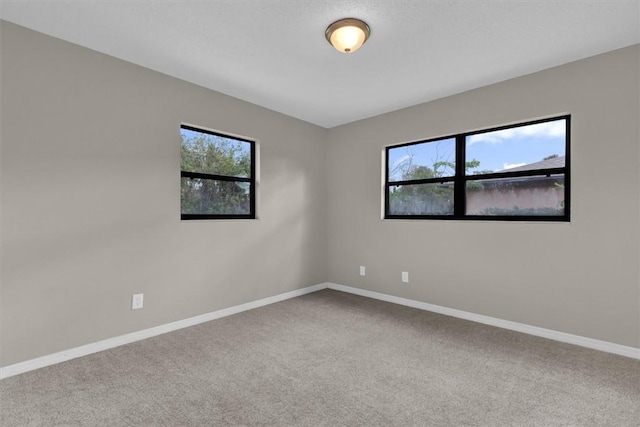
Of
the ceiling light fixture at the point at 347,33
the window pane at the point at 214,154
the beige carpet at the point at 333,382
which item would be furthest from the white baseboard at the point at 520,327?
the ceiling light fixture at the point at 347,33

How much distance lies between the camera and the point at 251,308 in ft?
11.9

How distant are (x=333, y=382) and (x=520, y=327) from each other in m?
Result: 2.05

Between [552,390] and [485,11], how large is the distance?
2529mm

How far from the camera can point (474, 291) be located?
327cm

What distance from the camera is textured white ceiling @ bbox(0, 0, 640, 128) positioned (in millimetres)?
2018

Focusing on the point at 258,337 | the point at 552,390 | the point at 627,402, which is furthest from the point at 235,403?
the point at 627,402

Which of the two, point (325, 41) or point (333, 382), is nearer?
point (333, 382)

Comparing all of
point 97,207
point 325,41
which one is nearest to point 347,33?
point 325,41

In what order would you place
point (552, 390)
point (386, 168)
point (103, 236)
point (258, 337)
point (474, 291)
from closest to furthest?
point (552, 390)
point (103, 236)
point (258, 337)
point (474, 291)
point (386, 168)

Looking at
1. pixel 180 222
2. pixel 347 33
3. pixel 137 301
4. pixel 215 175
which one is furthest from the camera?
pixel 215 175

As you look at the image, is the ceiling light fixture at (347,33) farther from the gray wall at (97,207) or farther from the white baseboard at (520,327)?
the white baseboard at (520,327)

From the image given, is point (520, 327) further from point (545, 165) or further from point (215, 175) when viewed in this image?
point (215, 175)

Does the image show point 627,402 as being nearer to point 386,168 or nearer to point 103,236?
point 386,168

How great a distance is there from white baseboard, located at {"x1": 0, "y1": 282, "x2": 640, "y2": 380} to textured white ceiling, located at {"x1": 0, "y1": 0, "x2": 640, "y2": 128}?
7.92ft
